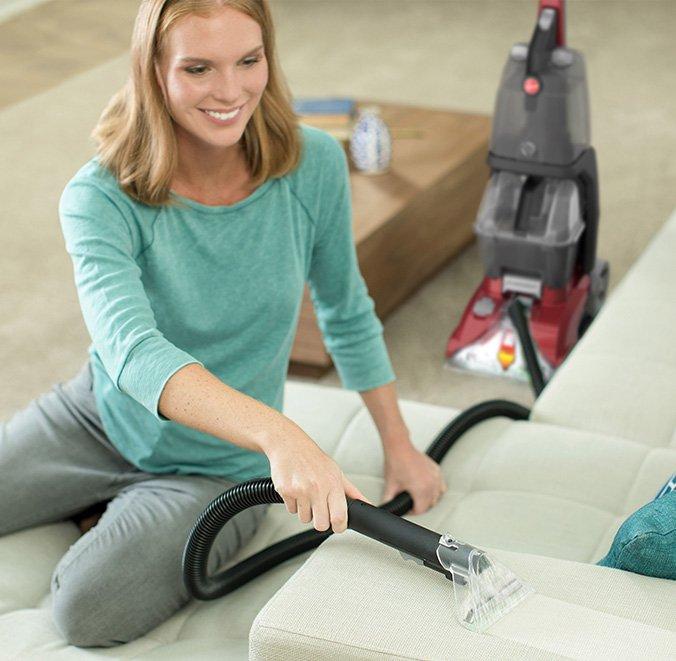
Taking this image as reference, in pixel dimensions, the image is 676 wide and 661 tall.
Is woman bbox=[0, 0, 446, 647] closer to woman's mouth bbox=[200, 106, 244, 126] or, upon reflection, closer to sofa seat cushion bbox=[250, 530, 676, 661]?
woman's mouth bbox=[200, 106, 244, 126]

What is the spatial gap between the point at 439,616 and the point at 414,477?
65cm

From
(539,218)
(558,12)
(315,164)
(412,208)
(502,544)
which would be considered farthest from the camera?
(412,208)

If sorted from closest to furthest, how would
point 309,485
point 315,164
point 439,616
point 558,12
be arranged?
point 439,616, point 309,485, point 315,164, point 558,12

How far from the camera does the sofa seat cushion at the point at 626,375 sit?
2021 mm

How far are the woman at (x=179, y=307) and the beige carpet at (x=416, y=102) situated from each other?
3.29ft

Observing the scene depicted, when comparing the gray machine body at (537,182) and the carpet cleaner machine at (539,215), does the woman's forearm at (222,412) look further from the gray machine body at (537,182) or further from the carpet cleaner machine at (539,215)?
the gray machine body at (537,182)

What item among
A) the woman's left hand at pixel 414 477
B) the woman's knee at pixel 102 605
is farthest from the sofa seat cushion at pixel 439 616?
the woman's left hand at pixel 414 477

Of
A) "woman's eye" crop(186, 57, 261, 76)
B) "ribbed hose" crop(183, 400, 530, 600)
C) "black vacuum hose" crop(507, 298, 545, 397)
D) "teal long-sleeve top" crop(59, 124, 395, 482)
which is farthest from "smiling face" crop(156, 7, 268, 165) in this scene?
"black vacuum hose" crop(507, 298, 545, 397)

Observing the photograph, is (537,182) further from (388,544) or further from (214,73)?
(388,544)

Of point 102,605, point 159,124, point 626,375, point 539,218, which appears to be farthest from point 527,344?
point 102,605

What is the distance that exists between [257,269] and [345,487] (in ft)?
1.69

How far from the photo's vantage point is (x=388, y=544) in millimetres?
1346

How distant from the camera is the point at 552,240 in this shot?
2752 millimetres

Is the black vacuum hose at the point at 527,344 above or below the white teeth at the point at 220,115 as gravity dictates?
below
